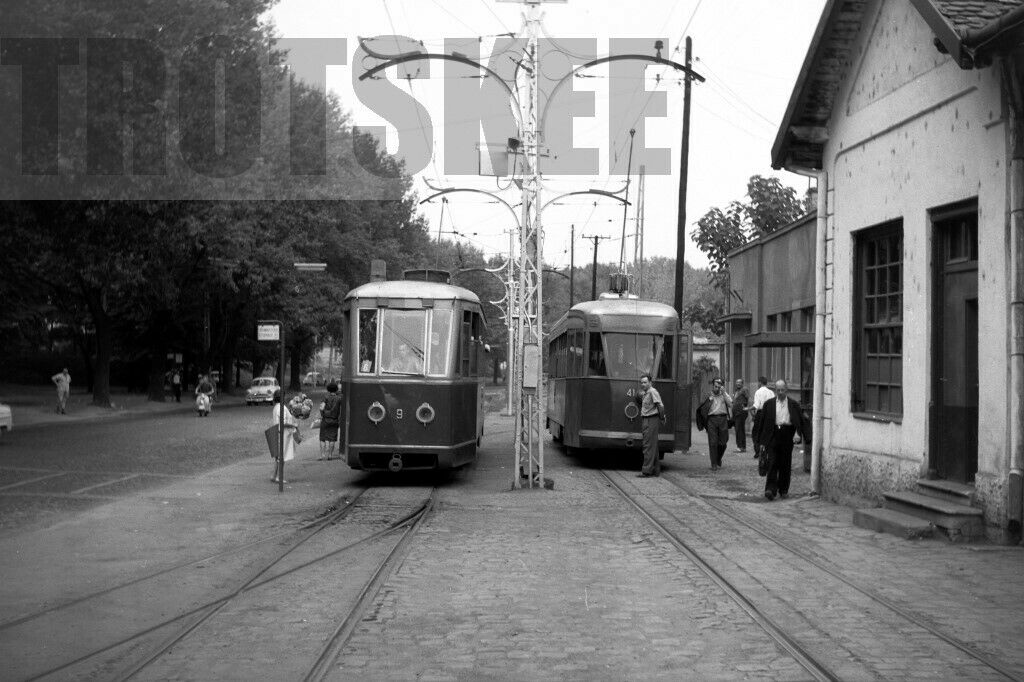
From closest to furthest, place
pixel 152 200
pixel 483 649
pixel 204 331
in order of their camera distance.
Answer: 1. pixel 483 649
2. pixel 152 200
3. pixel 204 331

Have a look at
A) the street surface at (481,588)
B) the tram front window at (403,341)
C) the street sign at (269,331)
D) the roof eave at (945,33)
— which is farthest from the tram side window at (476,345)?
the roof eave at (945,33)

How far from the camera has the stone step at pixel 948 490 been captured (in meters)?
11.6

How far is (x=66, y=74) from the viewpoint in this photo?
20.2 metres

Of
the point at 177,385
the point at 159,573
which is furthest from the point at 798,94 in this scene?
the point at 177,385

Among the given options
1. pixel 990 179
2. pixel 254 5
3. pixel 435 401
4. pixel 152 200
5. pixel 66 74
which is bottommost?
pixel 435 401

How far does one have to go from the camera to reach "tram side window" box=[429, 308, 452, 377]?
1753cm

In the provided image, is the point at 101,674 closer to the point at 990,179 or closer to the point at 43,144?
the point at 990,179

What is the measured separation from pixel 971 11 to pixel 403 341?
9.43 m

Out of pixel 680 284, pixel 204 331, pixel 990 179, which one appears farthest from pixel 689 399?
pixel 204 331

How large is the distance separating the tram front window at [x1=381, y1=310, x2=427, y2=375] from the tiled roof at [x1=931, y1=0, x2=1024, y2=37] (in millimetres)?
8931

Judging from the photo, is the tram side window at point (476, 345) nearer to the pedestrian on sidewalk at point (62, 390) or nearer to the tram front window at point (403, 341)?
the tram front window at point (403, 341)

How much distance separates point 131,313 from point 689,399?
32.5m

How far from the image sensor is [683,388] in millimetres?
21250

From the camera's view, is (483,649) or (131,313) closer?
(483,649)
